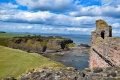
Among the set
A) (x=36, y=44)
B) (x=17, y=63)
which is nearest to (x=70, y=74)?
(x=17, y=63)

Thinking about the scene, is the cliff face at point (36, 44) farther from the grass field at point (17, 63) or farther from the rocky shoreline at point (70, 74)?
the rocky shoreline at point (70, 74)

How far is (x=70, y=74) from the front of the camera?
6840 millimetres

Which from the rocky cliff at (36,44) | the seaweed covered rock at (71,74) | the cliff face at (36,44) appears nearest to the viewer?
the seaweed covered rock at (71,74)

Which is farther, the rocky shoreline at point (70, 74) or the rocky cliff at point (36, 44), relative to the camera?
the rocky cliff at point (36, 44)

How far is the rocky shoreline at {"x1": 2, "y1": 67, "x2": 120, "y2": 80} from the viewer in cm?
648

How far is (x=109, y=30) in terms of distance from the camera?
60.6ft

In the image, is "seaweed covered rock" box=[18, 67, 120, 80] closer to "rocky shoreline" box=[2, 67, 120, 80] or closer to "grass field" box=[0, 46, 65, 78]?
"rocky shoreline" box=[2, 67, 120, 80]

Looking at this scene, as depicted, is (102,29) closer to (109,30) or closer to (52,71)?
(109,30)

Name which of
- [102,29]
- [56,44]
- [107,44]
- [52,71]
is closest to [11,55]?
[102,29]

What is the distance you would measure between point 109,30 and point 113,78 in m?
12.9

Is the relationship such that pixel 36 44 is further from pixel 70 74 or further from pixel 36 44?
pixel 70 74

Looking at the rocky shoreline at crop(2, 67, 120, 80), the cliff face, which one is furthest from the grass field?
the cliff face

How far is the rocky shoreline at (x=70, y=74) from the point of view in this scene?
648cm

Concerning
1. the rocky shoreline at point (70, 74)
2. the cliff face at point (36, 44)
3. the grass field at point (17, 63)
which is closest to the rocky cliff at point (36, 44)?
the cliff face at point (36, 44)
